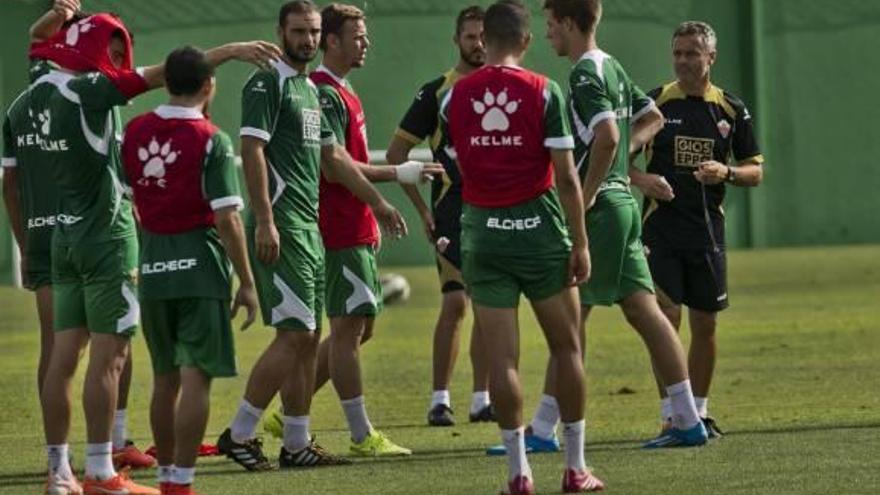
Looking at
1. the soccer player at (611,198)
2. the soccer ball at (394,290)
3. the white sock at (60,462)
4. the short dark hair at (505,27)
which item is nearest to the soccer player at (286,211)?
the soccer player at (611,198)

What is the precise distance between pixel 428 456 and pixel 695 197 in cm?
203

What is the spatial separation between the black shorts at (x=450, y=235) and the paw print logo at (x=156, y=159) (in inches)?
150

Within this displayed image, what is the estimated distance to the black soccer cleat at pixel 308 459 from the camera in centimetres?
1038

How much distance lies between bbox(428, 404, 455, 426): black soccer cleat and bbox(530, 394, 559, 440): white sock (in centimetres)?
144

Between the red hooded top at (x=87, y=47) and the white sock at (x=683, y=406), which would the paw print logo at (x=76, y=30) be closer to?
the red hooded top at (x=87, y=47)

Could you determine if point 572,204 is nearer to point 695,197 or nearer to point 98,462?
point 98,462

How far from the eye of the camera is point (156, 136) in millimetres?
8820

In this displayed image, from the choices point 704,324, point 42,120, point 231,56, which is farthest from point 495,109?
point 704,324

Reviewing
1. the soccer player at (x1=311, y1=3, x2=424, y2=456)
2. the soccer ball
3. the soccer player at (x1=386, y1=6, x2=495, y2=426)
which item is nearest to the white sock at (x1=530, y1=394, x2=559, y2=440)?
the soccer player at (x1=311, y1=3, x2=424, y2=456)

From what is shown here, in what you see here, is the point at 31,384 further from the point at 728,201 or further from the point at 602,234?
the point at 728,201

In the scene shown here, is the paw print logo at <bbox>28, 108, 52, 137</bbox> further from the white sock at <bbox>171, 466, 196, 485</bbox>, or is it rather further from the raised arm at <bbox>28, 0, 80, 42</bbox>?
the white sock at <bbox>171, 466, 196, 485</bbox>

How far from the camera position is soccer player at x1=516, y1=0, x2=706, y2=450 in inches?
391

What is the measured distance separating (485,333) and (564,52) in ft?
5.71

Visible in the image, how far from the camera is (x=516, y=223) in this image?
8992 millimetres
